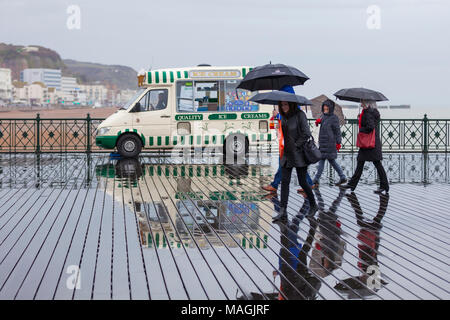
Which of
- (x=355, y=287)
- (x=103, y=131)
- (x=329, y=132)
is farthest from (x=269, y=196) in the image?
(x=103, y=131)

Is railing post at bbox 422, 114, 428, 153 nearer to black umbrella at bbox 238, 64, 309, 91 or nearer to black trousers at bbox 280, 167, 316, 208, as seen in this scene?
black umbrella at bbox 238, 64, 309, 91

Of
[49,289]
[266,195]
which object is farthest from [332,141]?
[49,289]

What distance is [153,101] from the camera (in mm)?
18922

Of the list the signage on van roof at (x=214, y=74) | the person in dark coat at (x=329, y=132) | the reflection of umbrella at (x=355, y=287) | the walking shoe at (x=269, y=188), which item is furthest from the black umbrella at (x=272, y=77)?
the signage on van roof at (x=214, y=74)

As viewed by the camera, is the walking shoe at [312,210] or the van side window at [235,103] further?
the van side window at [235,103]

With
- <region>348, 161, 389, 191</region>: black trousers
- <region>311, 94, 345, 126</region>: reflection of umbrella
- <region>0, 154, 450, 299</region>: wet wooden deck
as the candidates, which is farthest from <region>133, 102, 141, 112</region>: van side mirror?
<region>348, 161, 389, 191</region>: black trousers

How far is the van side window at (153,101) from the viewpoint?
1889 centimetres

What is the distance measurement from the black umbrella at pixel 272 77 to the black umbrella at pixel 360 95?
2.48 feet

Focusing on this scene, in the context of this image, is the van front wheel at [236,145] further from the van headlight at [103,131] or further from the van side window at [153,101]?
the van headlight at [103,131]

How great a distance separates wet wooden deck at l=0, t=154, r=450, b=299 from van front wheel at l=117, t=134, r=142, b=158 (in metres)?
5.55

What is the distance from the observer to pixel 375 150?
11.2m

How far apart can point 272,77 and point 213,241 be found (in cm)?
474

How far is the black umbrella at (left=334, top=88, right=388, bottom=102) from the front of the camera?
1105cm

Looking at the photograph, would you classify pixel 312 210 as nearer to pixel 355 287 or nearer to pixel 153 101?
pixel 355 287
